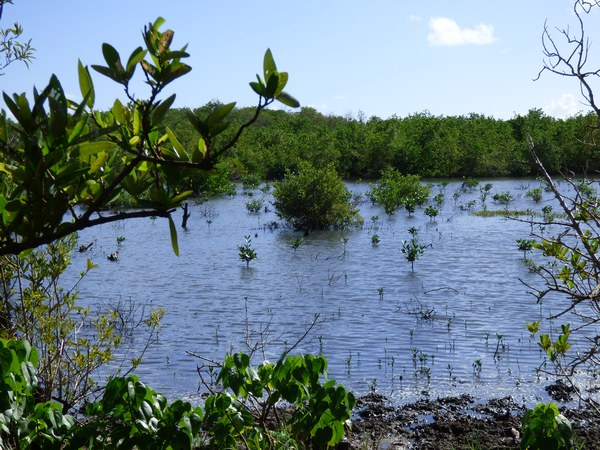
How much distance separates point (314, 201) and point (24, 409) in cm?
1588

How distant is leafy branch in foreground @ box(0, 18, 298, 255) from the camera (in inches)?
63.7

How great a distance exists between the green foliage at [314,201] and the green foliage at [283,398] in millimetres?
14992

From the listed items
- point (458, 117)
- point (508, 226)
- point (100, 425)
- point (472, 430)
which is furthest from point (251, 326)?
point (458, 117)

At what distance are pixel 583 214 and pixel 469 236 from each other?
14.3 m

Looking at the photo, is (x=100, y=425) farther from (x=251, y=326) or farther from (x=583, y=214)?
(x=251, y=326)

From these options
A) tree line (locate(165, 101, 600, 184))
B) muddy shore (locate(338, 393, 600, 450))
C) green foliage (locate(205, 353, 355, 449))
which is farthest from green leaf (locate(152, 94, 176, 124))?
tree line (locate(165, 101, 600, 184))

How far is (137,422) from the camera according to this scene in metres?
3.01

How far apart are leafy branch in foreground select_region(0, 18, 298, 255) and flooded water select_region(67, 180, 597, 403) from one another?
410 cm

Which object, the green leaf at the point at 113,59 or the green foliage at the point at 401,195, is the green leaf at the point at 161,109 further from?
the green foliage at the point at 401,195

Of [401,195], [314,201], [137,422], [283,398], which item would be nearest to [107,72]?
[137,422]

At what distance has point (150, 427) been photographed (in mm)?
3025

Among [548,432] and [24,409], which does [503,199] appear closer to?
[548,432]

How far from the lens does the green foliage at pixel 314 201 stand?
61.2ft

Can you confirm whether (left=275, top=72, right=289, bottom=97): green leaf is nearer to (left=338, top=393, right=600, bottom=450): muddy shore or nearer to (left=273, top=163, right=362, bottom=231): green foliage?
(left=338, top=393, right=600, bottom=450): muddy shore
